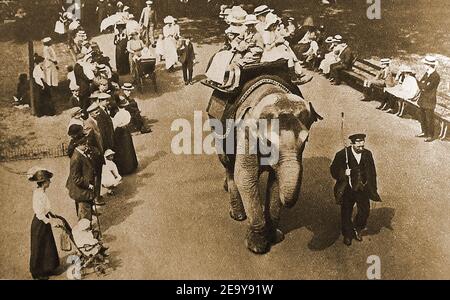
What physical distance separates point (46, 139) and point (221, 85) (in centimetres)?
287

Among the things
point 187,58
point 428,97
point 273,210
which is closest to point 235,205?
point 273,210

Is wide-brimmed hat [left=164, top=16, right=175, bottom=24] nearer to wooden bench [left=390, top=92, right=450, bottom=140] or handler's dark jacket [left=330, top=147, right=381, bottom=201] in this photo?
wooden bench [left=390, top=92, right=450, bottom=140]

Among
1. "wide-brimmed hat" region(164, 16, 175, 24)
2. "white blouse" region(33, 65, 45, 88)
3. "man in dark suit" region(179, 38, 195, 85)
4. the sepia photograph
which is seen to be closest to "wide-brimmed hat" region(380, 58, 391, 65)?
the sepia photograph

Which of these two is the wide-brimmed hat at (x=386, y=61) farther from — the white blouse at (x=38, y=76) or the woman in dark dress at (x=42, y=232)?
the woman in dark dress at (x=42, y=232)

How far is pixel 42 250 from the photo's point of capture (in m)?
6.35

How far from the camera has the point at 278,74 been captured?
682 centimetres

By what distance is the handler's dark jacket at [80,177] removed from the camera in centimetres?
666

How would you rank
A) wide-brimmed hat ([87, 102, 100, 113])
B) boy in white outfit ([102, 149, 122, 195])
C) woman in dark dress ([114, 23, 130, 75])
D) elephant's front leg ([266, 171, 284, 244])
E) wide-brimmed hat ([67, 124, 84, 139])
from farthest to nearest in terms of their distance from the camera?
1. woman in dark dress ([114, 23, 130, 75])
2. boy in white outfit ([102, 149, 122, 195])
3. wide-brimmed hat ([87, 102, 100, 113])
4. elephant's front leg ([266, 171, 284, 244])
5. wide-brimmed hat ([67, 124, 84, 139])

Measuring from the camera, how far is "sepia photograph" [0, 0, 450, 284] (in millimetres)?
6500

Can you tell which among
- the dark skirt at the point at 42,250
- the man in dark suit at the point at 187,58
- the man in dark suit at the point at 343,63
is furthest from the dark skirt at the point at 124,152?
the man in dark suit at the point at 343,63

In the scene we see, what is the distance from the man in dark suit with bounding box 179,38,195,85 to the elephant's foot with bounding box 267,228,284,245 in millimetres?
4067

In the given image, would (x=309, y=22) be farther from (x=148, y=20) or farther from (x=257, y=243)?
(x=257, y=243)

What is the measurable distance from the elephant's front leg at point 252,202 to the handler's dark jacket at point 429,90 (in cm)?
312
